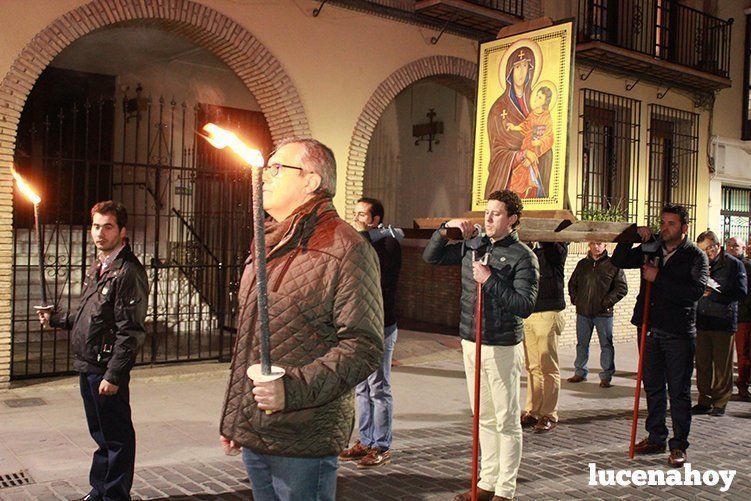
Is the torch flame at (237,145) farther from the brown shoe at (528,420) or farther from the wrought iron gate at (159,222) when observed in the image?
the wrought iron gate at (159,222)

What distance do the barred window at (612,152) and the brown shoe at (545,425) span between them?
763 cm

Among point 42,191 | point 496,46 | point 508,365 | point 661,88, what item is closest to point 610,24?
point 661,88

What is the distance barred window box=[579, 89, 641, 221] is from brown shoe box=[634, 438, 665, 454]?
8128mm

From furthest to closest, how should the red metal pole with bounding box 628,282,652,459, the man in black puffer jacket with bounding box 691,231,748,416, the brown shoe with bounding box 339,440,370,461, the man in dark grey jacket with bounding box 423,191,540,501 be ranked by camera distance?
the man in black puffer jacket with bounding box 691,231,748,416, the red metal pole with bounding box 628,282,652,459, the brown shoe with bounding box 339,440,370,461, the man in dark grey jacket with bounding box 423,191,540,501

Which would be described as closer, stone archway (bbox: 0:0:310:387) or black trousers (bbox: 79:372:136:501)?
black trousers (bbox: 79:372:136:501)

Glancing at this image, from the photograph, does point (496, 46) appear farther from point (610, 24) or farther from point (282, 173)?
point (610, 24)

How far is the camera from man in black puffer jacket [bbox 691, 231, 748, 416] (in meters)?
7.86

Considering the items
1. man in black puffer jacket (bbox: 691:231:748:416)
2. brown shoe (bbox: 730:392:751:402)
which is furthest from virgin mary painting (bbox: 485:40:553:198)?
brown shoe (bbox: 730:392:751:402)

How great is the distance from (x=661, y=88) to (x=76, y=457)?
13.1m

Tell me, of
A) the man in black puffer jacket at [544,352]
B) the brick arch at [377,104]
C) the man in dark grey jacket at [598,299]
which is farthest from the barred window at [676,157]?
the man in black puffer jacket at [544,352]

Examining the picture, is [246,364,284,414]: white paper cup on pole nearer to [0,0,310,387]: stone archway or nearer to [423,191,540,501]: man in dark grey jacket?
[423,191,540,501]: man in dark grey jacket

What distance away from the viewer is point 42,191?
1255 cm

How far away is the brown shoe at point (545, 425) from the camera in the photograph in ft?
22.4

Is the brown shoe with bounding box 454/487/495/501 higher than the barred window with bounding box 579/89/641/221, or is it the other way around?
the barred window with bounding box 579/89/641/221
